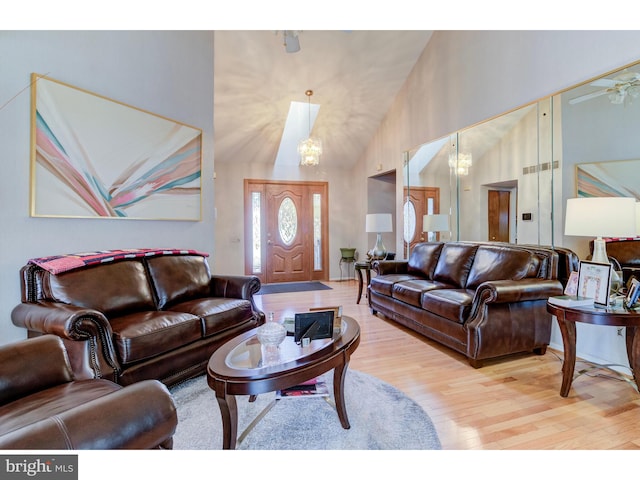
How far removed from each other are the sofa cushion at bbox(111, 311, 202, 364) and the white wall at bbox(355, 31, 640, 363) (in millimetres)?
3138

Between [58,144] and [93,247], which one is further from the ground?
[58,144]

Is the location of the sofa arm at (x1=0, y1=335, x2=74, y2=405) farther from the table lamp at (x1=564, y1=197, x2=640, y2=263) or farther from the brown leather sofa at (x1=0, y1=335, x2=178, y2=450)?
the table lamp at (x1=564, y1=197, x2=640, y2=263)

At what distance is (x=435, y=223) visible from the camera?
4.50m

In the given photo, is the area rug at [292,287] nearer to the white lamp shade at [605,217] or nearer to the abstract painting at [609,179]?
the abstract painting at [609,179]

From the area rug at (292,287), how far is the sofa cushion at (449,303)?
3162 millimetres

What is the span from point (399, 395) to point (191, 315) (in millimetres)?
1529

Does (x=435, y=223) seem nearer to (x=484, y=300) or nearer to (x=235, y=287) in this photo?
(x=484, y=300)

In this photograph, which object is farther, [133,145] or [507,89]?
[507,89]

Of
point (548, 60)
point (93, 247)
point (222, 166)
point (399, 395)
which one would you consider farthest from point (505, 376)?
point (222, 166)

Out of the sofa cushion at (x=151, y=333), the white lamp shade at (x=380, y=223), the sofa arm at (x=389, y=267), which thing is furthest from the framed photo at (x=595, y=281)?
the white lamp shade at (x=380, y=223)

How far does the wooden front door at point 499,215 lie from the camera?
3.52 m

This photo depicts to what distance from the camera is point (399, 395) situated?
211cm

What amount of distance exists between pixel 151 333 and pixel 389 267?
9.78 feet

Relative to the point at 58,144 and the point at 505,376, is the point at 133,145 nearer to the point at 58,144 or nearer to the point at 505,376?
the point at 58,144
